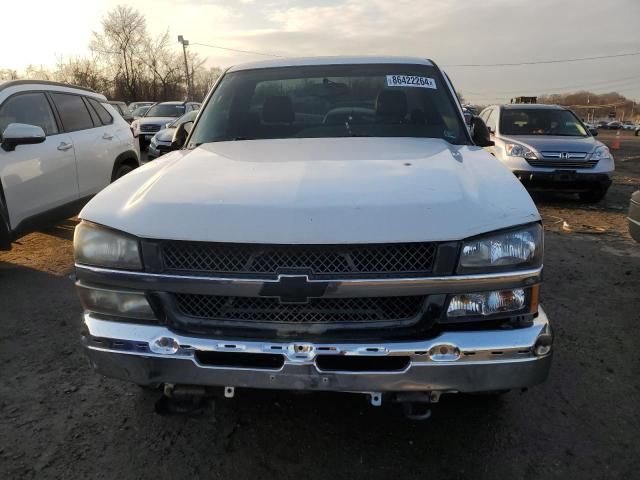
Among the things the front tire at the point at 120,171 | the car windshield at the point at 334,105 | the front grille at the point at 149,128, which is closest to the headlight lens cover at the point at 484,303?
the car windshield at the point at 334,105

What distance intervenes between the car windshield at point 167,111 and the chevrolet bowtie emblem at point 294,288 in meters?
18.3

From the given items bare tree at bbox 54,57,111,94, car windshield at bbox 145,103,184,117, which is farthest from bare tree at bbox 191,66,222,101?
car windshield at bbox 145,103,184,117

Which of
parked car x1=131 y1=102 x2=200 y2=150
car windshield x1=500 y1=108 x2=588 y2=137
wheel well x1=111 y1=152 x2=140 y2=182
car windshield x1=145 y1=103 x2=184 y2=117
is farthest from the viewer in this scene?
car windshield x1=145 y1=103 x2=184 y2=117

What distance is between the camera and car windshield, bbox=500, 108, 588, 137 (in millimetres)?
9562

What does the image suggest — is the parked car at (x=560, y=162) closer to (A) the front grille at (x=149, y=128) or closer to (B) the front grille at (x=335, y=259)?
(B) the front grille at (x=335, y=259)

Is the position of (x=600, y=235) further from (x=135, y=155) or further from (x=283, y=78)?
(x=135, y=155)

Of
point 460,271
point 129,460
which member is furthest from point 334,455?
point 460,271

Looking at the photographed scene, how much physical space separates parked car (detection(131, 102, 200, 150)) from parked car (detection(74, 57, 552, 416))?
52.3 ft

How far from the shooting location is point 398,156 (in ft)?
8.59

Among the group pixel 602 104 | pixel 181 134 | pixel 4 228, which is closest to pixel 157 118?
pixel 4 228

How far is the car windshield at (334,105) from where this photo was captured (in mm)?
3254

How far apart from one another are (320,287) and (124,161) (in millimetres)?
5611

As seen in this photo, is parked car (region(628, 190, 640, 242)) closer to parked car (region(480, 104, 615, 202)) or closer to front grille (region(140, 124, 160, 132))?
parked car (region(480, 104, 615, 202))

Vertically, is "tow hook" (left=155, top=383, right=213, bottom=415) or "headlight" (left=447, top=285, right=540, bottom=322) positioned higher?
"headlight" (left=447, top=285, right=540, bottom=322)
